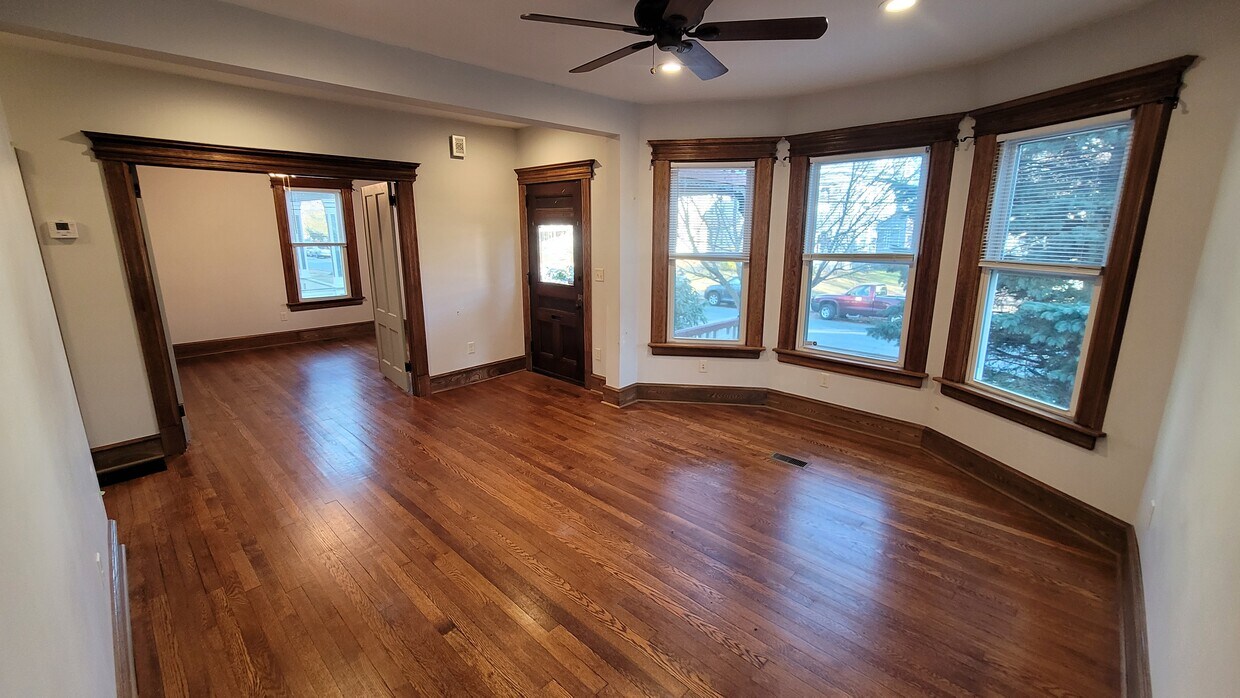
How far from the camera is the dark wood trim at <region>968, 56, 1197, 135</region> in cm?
226

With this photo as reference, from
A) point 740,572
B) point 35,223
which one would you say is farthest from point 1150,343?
point 35,223

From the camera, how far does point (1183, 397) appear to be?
204 centimetres

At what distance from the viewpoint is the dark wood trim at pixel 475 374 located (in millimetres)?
5023

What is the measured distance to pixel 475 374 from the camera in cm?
532

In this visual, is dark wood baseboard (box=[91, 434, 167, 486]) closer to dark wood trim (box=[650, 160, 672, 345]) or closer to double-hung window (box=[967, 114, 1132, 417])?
dark wood trim (box=[650, 160, 672, 345])

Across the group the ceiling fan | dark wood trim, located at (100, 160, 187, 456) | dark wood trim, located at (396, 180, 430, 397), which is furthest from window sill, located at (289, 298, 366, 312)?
the ceiling fan

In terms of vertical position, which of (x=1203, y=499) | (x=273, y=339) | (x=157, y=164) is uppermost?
(x=157, y=164)

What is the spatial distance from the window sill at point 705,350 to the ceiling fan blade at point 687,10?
9.29ft

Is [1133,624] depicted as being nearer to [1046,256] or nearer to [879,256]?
[1046,256]

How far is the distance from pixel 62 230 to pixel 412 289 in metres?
2.20

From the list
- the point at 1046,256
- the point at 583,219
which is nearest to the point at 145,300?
the point at 583,219

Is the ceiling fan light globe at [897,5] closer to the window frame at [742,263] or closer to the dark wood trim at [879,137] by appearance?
the dark wood trim at [879,137]

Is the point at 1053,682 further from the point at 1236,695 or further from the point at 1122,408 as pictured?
the point at 1122,408

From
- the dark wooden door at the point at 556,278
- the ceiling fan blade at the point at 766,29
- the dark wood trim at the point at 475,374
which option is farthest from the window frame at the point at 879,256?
the dark wood trim at the point at 475,374
